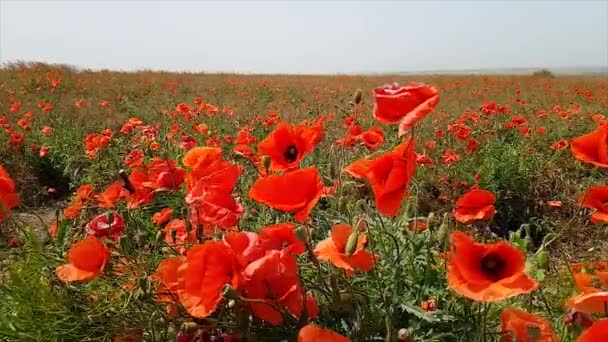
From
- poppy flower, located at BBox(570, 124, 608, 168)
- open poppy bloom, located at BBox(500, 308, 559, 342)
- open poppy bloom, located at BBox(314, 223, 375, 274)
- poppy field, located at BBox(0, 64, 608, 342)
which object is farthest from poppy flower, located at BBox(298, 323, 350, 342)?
poppy flower, located at BBox(570, 124, 608, 168)

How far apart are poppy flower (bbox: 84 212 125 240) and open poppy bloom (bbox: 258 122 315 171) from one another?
0.47 m

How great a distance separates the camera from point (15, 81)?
1322 centimetres

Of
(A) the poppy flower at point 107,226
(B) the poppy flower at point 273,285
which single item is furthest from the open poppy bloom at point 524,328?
(A) the poppy flower at point 107,226

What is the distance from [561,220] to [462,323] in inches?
128

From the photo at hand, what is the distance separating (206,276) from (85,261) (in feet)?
1.33

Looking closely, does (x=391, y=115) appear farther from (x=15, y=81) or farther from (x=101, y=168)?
(x=15, y=81)

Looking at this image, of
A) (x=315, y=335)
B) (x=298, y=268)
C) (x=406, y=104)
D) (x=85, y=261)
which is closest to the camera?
(x=315, y=335)

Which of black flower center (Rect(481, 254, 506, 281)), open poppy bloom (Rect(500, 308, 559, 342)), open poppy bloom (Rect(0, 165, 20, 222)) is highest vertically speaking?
open poppy bloom (Rect(0, 165, 20, 222))

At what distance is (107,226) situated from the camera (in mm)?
1544

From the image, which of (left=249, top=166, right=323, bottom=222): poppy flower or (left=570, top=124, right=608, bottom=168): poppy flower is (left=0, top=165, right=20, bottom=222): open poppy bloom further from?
(left=570, top=124, right=608, bottom=168): poppy flower

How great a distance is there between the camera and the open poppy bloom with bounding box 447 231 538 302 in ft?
3.16

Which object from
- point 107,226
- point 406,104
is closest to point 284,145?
point 406,104

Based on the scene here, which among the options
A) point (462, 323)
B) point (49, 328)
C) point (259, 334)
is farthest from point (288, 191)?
point (49, 328)

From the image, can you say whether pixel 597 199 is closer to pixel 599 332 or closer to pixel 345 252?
pixel 599 332
